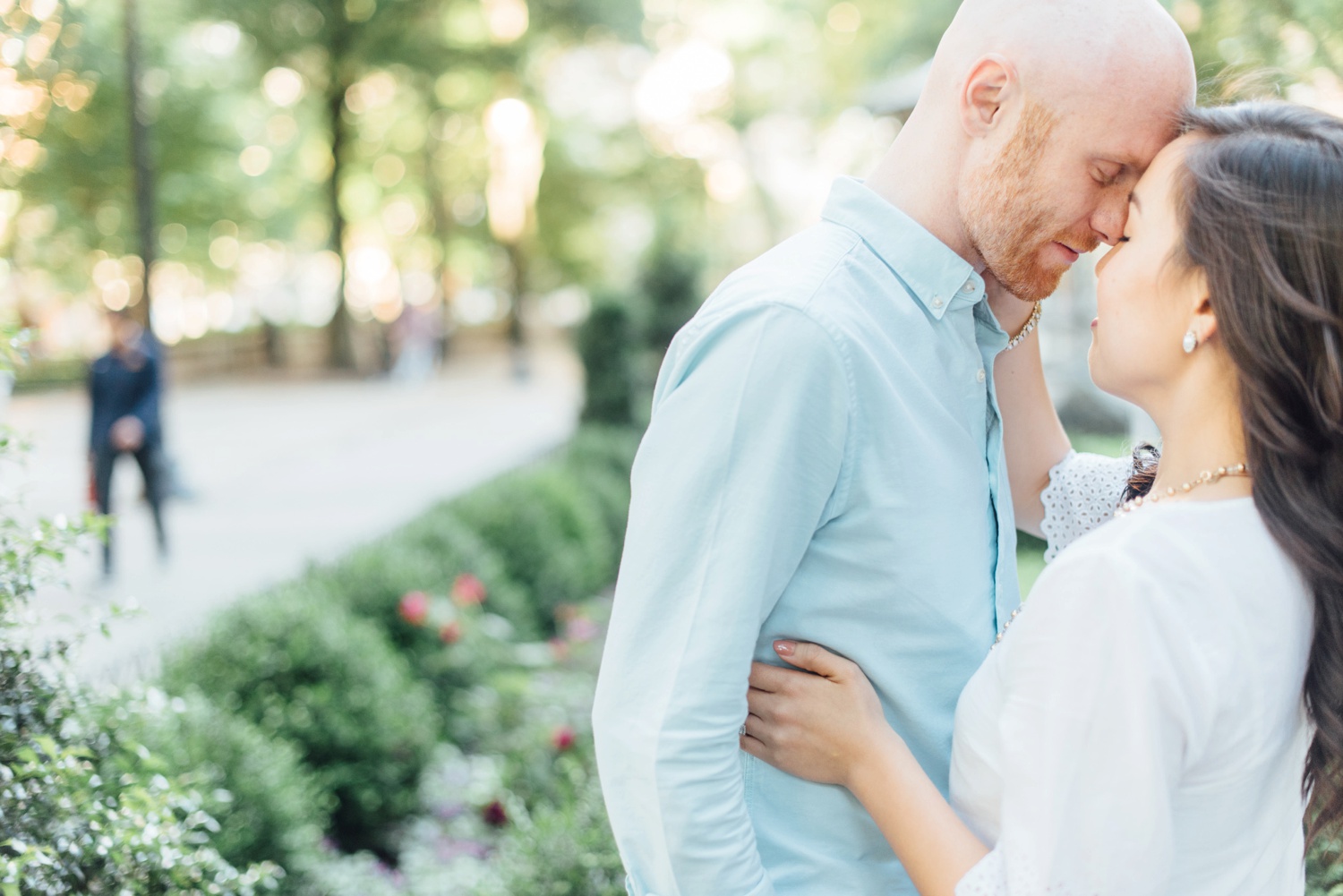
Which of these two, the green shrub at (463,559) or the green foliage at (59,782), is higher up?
the green foliage at (59,782)

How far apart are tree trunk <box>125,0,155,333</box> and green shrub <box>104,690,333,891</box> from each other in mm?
8144

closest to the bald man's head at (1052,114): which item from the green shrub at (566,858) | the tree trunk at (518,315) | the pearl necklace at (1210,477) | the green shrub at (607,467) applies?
the pearl necklace at (1210,477)

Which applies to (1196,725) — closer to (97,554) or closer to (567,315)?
(97,554)

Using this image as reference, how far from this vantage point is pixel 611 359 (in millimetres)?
11914

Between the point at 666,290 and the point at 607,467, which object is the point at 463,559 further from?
the point at 666,290

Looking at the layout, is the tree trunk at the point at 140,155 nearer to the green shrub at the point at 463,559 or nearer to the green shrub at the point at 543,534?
the green shrub at the point at 543,534

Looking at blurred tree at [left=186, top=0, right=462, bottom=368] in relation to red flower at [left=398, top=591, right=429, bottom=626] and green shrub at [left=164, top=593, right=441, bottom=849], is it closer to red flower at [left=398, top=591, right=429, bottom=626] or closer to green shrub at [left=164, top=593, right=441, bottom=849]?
red flower at [left=398, top=591, right=429, bottom=626]

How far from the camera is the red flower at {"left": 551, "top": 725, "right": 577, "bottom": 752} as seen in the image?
171 inches

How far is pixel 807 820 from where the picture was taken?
59.4 inches

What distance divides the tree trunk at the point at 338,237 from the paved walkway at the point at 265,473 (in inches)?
61.0

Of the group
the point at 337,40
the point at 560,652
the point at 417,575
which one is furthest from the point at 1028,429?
the point at 337,40

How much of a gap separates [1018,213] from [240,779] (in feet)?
11.0

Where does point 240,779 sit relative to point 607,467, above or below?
above

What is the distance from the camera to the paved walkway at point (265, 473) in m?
7.89
